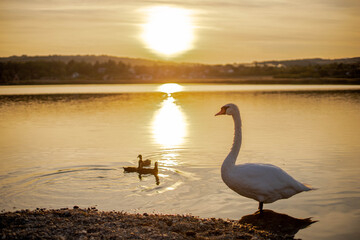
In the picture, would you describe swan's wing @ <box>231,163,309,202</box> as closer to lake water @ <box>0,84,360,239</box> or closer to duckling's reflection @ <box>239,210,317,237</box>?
duckling's reflection @ <box>239,210,317,237</box>

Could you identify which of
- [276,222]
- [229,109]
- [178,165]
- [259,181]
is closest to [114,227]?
[259,181]

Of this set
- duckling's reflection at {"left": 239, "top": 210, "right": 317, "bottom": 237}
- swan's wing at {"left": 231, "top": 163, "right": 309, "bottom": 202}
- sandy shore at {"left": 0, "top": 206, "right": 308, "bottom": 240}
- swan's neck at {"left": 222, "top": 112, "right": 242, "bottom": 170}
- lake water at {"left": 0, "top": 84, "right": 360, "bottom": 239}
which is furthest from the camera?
lake water at {"left": 0, "top": 84, "right": 360, "bottom": 239}

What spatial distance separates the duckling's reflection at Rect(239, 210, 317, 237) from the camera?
910 centimetres

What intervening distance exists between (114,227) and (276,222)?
394cm

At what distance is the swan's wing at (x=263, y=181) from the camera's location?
9.25 meters

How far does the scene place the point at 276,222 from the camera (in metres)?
9.55

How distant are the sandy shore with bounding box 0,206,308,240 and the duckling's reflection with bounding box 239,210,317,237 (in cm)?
32

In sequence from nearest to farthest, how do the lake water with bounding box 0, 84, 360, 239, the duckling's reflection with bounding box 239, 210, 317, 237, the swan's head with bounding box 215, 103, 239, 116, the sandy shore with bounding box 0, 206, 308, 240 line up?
the sandy shore with bounding box 0, 206, 308, 240 → the duckling's reflection with bounding box 239, 210, 317, 237 → the swan's head with bounding box 215, 103, 239, 116 → the lake water with bounding box 0, 84, 360, 239

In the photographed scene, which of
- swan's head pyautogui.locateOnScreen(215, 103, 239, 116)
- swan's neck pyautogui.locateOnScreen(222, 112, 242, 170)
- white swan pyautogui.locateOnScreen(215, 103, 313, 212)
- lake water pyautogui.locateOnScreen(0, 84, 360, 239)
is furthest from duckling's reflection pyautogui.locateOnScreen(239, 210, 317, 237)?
swan's head pyautogui.locateOnScreen(215, 103, 239, 116)

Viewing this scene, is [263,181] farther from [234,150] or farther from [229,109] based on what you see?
[229,109]

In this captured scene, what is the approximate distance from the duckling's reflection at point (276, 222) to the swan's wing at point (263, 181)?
0.49m

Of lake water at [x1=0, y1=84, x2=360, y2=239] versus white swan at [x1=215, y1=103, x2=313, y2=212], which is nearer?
white swan at [x1=215, y1=103, x2=313, y2=212]

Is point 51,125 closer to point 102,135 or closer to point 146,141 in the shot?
point 102,135

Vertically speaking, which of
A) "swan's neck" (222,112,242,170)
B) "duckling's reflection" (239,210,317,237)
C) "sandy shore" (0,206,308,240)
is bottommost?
"duckling's reflection" (239,210,317,237)
